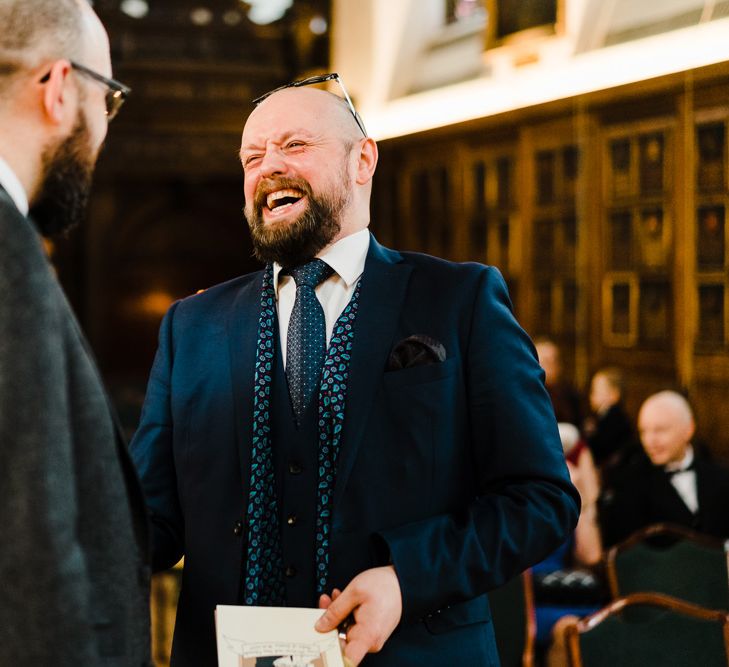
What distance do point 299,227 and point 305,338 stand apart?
0.72ft

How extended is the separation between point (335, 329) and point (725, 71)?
5877 mm

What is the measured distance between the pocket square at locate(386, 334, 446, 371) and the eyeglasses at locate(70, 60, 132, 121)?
66cm

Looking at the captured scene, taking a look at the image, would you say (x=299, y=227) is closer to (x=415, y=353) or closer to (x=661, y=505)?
(x=415, y=353)

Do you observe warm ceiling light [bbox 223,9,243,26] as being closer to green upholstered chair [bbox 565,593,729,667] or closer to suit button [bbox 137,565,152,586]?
green upholstered chair [bbox 565,593,729,667]

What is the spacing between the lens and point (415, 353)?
1.81m

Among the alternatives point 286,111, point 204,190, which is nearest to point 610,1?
point 204,190

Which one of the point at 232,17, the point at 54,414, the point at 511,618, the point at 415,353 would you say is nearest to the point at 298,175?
the point at 415,353

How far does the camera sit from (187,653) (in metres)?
1.85

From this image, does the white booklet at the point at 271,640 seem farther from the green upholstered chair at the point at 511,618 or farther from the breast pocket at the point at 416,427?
the green upholstered chair at the point at 511,618

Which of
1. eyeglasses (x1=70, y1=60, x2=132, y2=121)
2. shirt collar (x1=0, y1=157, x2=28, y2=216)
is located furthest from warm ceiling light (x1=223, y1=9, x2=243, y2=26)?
shirt collar (x1=0, y1=157, x2=28, y2=216)

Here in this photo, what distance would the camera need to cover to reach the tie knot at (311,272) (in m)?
1.92

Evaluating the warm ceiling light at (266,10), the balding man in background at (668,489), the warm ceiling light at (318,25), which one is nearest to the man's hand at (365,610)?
the balding man in background at (668,489)

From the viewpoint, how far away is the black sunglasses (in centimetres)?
143

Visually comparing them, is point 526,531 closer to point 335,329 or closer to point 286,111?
point 335,329
